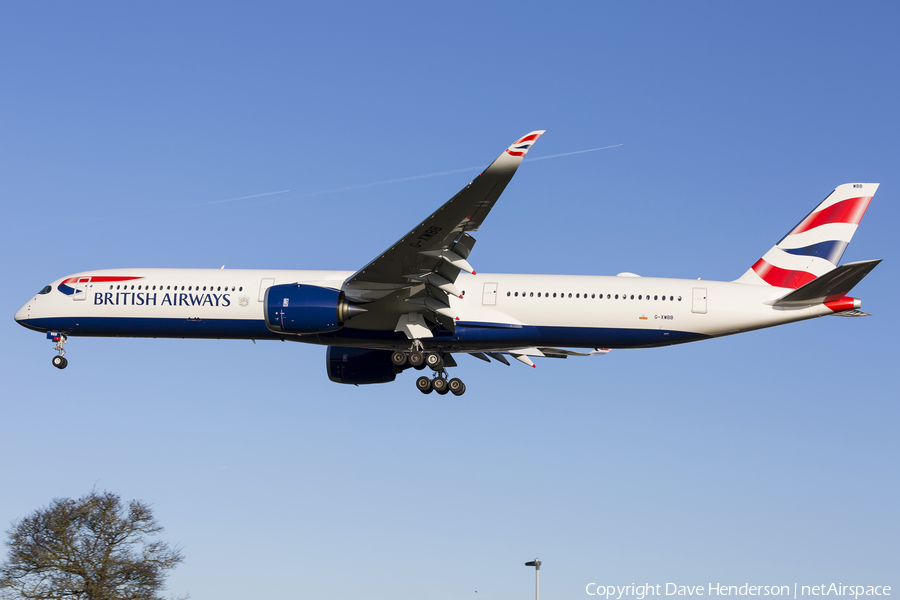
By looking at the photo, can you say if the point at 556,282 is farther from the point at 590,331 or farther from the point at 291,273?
the point at 291,273

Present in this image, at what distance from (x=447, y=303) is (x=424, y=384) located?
3.88 metres

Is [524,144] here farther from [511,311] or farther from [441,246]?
[511,311]

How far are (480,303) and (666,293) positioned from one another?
6.61m

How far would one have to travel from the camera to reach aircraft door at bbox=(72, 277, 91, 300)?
39062 millimetres

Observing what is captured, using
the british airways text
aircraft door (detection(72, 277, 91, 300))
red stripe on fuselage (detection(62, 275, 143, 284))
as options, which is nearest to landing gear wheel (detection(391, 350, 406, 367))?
the british airways text

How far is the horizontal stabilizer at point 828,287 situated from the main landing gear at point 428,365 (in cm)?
1192

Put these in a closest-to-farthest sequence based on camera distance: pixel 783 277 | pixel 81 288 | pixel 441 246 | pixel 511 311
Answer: pixel 441 246, pixel 511 311, pixel 783 277, pixel 81 288

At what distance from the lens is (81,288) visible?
39250mm

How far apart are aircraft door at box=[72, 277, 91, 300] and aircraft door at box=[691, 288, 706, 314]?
22650 millimetres

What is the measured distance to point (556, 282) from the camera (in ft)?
121

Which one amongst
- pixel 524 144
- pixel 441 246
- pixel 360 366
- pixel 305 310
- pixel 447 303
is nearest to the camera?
pixel 524 144

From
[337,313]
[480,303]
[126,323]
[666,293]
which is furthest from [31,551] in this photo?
[666,293]

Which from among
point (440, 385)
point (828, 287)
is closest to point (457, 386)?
point (440, 385)

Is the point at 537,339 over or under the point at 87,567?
over
